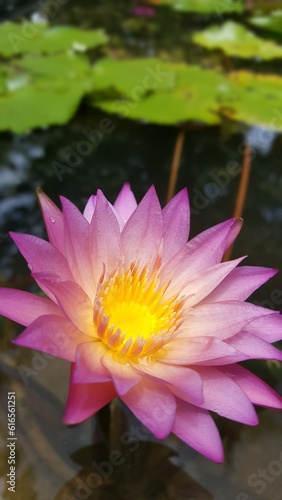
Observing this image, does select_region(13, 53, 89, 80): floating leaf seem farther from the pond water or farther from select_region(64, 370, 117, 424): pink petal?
select_region(64, 370, 117, 424): pink petal

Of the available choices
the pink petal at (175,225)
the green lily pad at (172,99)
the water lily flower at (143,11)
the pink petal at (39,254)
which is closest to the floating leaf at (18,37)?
the green lily pad at (172,99)

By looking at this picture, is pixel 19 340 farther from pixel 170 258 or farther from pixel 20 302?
pixel 170 258

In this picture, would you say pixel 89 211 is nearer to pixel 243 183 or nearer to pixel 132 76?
pixel 243 183

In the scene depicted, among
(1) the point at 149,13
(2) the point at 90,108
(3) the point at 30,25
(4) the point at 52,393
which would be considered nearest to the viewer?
(4) the point at 52,393

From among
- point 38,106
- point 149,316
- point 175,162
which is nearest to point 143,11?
point 38,106

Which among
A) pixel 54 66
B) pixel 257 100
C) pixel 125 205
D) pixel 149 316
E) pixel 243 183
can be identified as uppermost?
pixel 125 205

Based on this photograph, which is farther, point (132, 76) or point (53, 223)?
point (132, 76)

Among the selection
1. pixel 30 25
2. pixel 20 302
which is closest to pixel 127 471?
pixel 20 302
